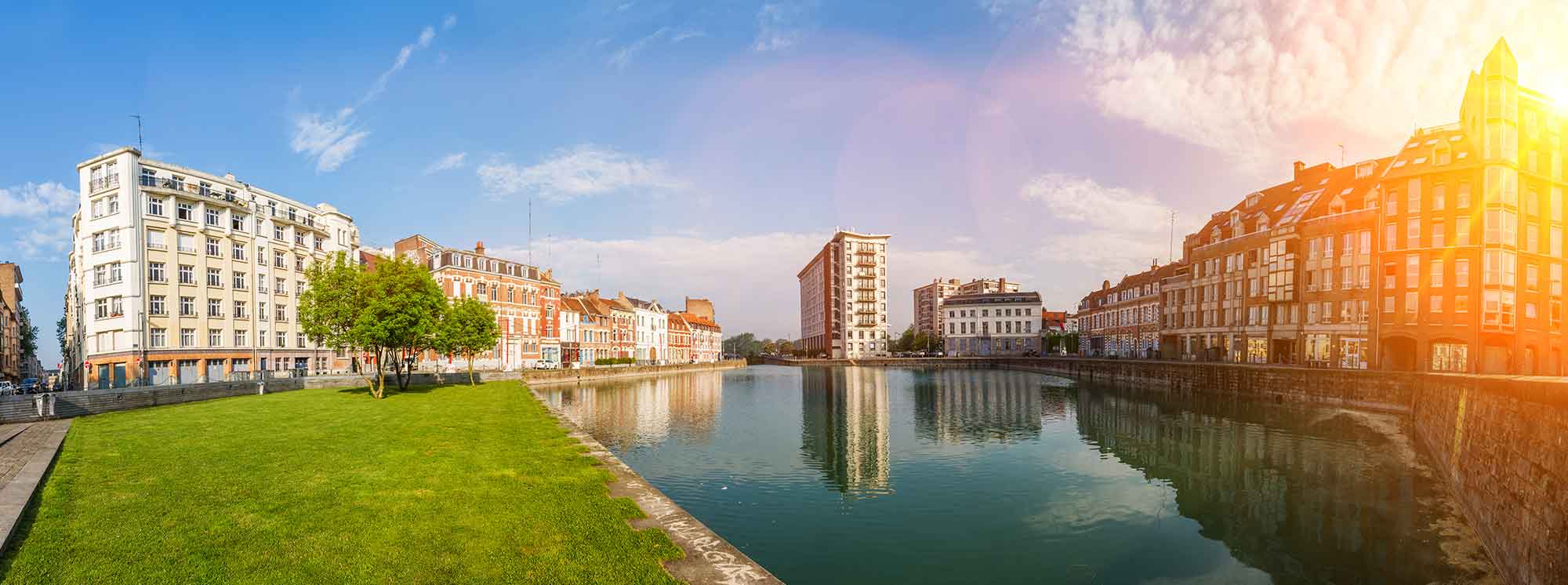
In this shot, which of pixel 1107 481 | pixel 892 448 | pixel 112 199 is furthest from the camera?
pixel 112 199

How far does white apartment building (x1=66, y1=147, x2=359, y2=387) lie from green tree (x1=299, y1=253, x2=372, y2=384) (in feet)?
28.9

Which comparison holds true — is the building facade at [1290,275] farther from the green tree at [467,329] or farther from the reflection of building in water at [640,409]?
the green tree at [467,329]

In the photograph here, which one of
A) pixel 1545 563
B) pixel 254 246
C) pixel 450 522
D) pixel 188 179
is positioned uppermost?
pixel 188 179

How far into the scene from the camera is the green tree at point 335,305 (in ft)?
123

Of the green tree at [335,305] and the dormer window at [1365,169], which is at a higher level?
the dormer window at [1365,169]

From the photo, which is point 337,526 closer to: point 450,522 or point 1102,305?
point 450,522

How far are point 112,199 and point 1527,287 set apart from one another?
9997 cm

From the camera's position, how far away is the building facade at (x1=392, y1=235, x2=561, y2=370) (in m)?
73.3

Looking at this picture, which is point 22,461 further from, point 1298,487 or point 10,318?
point 10,318

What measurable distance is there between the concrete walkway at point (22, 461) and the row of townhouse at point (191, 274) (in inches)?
901

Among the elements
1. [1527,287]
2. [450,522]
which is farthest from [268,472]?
[1527,287]

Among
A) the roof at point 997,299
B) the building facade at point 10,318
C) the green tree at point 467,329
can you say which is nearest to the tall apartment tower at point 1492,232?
the green tree at point 467,329

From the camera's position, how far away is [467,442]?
20.6 m

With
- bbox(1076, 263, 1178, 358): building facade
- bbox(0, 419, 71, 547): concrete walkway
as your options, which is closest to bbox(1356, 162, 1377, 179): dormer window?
bbox(1076, 263, 1178, 358): building facade
